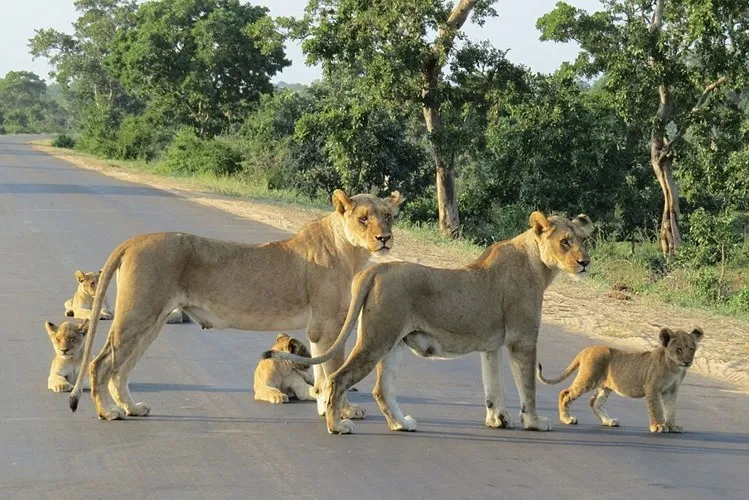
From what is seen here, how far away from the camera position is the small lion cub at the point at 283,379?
320 inches

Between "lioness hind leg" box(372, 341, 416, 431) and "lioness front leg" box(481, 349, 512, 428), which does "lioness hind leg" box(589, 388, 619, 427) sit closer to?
"lioness front leg" box(481, 349, 512, 428)

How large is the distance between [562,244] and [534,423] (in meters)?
1.10

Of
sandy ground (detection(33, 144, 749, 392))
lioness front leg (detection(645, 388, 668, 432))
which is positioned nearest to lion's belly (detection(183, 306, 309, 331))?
lioness front leg (detection(645, 388, 668, 432))

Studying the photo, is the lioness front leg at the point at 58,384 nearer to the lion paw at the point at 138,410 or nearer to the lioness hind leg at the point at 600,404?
the lion paw at the point at 138,410

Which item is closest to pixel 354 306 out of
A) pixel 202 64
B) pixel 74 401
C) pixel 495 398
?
pixel 495 398

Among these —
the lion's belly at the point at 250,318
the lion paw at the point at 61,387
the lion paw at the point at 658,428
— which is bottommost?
the lion paw at the point at 61,387

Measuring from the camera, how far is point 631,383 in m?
7.86

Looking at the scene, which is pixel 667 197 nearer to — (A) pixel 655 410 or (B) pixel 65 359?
(A) pixel 655 410

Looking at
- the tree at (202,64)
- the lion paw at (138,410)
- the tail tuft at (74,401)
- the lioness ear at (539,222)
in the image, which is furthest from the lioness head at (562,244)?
the tree at (202,64)

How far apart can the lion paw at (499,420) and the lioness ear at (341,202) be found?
1.56 metres

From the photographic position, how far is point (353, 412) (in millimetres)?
7625

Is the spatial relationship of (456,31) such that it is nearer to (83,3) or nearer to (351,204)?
(351,204)

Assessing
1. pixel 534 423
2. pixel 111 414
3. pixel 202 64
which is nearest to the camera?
pixel 534 423

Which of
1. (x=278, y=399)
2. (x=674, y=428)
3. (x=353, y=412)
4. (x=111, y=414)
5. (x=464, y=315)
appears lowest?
(x=111, y=414)
